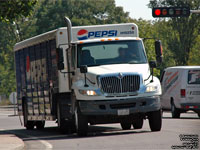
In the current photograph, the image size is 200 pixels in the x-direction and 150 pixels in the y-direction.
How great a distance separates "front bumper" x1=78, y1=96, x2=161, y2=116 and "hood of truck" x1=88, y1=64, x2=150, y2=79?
28.0 inches

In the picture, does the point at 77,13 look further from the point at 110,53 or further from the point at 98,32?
the point at 110,53

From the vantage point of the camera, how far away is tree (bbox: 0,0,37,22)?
2548 cm

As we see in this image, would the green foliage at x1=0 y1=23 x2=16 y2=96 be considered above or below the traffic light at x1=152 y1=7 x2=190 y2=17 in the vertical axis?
below

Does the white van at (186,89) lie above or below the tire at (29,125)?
above

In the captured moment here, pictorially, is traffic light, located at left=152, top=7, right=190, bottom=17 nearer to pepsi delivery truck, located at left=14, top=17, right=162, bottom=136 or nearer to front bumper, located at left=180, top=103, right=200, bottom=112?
front bumper, located at left=180, top=103, right=200, bottom=112

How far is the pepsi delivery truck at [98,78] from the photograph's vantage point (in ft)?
64.2

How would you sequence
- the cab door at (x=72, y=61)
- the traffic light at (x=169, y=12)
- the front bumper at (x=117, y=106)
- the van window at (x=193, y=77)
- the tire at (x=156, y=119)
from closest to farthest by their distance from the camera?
the front bumper at (x=117, y=106)
the tire at (x=156, y=119)
the cab door at (x=72, y=61)
the van window at (x=193, y=77)
the traffic light at (x=169, y=12)

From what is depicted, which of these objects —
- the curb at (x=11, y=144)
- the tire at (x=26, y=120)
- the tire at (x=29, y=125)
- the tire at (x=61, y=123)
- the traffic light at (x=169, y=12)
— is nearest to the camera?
the curb at (x=11, y=144)

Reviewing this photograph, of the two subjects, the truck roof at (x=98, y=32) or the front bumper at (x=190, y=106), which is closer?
the truck roof at (x=98, y=32)

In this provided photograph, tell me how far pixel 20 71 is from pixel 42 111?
359 cm

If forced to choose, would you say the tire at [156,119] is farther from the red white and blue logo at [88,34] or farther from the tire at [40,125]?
the tire at [40,125]

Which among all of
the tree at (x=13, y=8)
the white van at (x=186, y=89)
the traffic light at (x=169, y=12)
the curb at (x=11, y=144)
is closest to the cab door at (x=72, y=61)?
the curb at (x=11, y=144)

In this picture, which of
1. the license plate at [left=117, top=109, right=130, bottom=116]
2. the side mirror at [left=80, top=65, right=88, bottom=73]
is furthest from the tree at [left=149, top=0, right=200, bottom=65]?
the license plate at [left=117, top=109, right=130, bottom=116]

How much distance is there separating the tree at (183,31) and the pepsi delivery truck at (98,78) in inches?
2225
